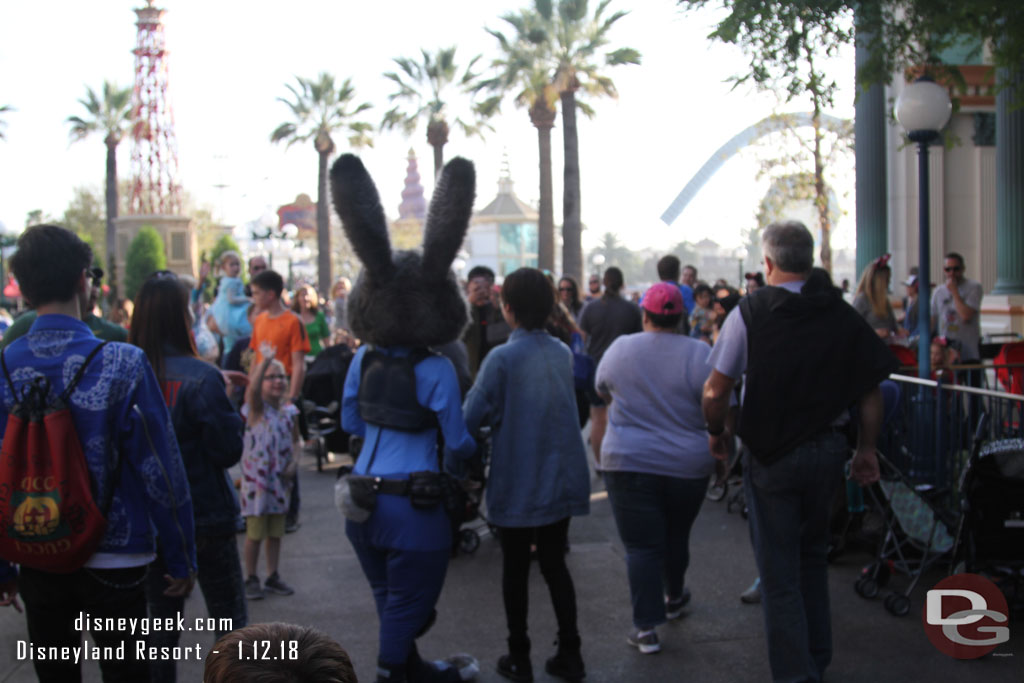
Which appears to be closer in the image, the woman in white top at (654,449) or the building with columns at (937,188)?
the woman in white top at (654,449)

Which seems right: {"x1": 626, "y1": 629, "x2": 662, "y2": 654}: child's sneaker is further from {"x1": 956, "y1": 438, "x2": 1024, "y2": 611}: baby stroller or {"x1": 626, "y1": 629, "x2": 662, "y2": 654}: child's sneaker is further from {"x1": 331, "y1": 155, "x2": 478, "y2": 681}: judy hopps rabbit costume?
{"x1": 956, "y1": 438, "x2": 1024, "y2": 611}: baby stroller

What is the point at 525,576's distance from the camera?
4617mm

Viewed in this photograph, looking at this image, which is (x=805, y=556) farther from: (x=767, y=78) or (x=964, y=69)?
(x=964, y=69)

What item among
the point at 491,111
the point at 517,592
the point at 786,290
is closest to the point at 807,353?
the point at 786,290

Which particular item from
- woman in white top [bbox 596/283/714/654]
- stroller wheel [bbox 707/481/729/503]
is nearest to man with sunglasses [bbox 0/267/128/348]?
woman in white top [bbox 596/283/714/654]

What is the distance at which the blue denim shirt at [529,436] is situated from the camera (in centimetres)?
454

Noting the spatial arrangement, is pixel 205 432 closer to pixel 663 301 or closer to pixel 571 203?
pixel 663 301

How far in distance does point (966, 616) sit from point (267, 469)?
4.09m

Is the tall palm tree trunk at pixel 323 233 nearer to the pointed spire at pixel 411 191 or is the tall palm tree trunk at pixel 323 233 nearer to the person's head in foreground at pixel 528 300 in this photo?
the person's head in foreground at pixel 528 300

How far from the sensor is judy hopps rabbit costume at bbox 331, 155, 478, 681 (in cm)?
408

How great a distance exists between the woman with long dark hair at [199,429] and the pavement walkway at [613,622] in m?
0.92

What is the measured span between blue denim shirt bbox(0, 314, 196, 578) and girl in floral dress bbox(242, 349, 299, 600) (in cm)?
273

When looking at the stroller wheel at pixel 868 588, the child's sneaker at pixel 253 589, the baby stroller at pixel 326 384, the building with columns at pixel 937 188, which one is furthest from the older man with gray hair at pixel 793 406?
the building with columns at pixel 937 188

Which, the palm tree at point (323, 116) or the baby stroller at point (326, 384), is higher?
the palm tree at point (323, 116)
